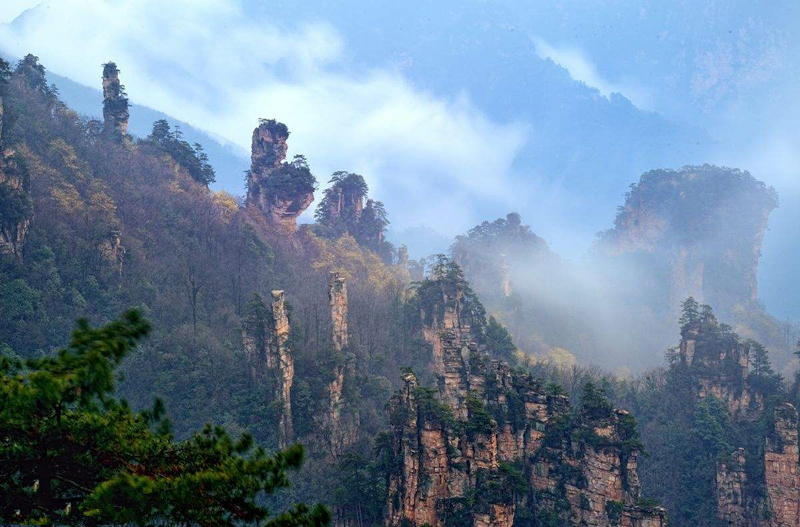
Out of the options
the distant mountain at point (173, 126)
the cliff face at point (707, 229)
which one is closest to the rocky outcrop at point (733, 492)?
the cliff face at point (707, 229)

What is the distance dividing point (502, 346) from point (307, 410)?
20449 millimetres

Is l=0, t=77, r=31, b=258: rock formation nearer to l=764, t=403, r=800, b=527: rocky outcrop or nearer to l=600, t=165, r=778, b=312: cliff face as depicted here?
l=764, t=403, r=800, b=527: rocky outcrop

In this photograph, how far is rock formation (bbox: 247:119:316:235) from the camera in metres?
61.6

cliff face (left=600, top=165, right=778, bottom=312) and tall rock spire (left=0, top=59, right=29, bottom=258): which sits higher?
cliff face (left=600, top=165, right=778, bottom=312)

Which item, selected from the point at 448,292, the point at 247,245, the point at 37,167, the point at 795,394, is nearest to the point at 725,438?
the point at 795,394

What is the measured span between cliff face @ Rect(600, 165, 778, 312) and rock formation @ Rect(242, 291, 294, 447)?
67.1 meters

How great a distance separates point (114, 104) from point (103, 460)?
56397 mm

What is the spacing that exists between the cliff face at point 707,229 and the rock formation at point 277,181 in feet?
171

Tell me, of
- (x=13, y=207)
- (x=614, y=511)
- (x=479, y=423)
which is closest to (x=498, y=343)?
(x=479, y=423)

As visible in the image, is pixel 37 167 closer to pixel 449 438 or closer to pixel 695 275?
pixel 449 438

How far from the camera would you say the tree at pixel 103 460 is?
9.23 metres

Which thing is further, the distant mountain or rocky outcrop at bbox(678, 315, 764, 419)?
the distant mountain

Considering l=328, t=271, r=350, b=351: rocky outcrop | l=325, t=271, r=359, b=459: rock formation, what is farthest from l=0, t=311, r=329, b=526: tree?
l=328, t=271, r=350, b=351: rocky outcrop

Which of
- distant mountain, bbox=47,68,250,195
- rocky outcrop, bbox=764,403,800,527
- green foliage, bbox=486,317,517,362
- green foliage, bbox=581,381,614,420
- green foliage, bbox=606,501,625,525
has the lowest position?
green foliage, bbox=606,501,625,525
